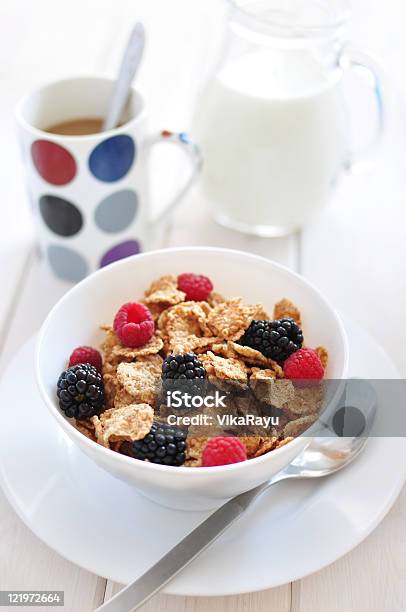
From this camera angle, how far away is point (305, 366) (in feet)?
2.81

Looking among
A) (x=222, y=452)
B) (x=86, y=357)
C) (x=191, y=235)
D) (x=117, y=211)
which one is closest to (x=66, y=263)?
(x=117, y=211)

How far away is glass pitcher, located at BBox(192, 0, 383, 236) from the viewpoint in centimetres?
117

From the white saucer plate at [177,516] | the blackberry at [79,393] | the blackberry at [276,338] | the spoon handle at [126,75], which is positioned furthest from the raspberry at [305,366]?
the spoon handle at [126,75]

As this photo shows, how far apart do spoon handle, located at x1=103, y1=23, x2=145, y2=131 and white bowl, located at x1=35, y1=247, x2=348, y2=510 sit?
32cm

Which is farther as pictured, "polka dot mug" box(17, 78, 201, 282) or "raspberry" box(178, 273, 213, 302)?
"polka dot mug" box(17, 78, 201, 282)

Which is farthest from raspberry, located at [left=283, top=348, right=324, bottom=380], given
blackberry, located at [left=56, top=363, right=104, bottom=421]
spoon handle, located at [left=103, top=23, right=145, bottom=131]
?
spoon handle, located at [left=103, top=23, right=145, bottom=131]

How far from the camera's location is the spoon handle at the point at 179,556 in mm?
710

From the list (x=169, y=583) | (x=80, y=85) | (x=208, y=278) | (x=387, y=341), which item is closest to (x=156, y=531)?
(x=169, y=583)

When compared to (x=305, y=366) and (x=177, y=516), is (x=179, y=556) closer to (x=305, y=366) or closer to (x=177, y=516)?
(x=177, y=516)

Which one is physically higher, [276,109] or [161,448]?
[276,109]

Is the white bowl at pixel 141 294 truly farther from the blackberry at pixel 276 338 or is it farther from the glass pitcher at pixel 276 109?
the glass pitcher at pixel 276 109

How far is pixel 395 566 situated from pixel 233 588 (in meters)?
0.21

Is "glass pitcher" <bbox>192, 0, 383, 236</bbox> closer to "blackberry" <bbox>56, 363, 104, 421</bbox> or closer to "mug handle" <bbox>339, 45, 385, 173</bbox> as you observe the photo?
"mug handle" <bbox>339, 45, 385, 173</bbox>

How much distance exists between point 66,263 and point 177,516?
566mm
